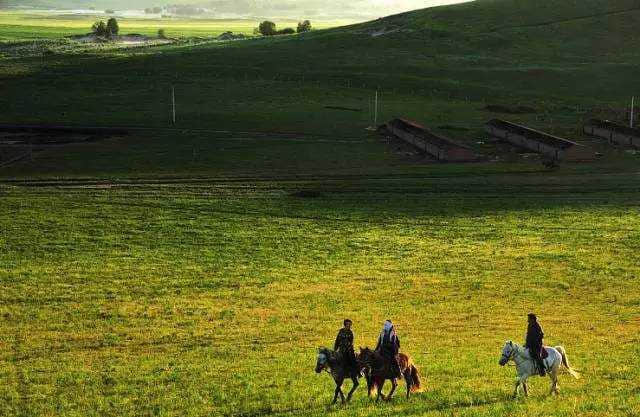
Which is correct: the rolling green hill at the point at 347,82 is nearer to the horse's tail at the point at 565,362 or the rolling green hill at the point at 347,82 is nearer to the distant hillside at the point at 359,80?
Result: the distant hillside at the point at 359,80

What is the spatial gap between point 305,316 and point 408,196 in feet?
113

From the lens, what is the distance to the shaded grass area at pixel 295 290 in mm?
30266

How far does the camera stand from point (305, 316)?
42.2 metres

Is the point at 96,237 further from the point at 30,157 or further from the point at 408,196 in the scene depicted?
the point at 30,157

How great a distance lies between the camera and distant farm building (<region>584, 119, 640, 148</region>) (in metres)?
101

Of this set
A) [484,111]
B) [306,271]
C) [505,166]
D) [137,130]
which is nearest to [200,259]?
[306,271]

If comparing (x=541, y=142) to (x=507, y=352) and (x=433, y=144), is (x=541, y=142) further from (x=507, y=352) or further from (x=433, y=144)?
(x=507, y=352)

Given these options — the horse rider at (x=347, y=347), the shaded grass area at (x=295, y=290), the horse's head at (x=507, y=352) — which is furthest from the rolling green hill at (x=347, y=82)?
the horse rider at (x=347, y=347)

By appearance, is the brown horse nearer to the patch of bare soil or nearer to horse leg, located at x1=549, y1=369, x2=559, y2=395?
horse leg, located at x1=549, y1=369, x2=559, y2=395

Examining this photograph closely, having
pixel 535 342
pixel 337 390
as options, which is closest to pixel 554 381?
pixel 535 342

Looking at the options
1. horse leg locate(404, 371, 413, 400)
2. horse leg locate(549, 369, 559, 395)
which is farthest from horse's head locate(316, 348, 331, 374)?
horse leg locate(549, 369, 559, 395)

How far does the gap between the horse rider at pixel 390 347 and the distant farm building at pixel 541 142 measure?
70.6 m

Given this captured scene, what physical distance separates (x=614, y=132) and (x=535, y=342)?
84.7 metres

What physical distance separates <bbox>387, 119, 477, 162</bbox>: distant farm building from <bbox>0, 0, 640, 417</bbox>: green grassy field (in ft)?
11.6
